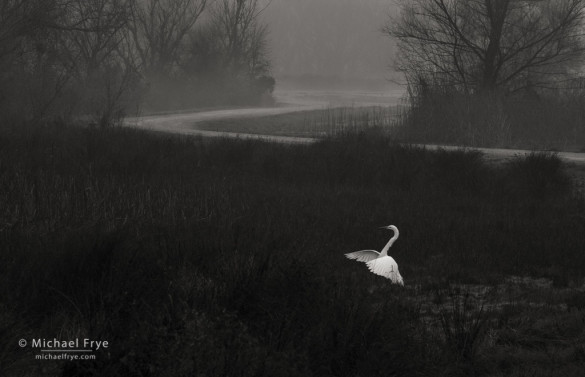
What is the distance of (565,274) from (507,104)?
1544cm

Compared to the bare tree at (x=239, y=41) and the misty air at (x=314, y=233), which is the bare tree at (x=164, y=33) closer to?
the bare tree at (x=239, y=41)

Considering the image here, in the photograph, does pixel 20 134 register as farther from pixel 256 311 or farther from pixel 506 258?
pixel 256 311

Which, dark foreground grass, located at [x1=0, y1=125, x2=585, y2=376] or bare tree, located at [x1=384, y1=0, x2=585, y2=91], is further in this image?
bare tree, located at [x1=384, y1=0, x2=585, y2=91]

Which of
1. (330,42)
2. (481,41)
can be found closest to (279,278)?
(481,41)

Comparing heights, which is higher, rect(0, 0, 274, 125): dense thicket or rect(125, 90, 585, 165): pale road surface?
rect(0, 0, 274, 125): dense thicket

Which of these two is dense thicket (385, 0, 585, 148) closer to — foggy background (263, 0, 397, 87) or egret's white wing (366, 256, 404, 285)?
egret's white wing (366, 256, 404, 285)

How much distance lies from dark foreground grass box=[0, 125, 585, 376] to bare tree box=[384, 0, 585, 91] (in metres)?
11.0

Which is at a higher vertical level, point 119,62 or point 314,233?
point 119,62

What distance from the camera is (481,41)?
2473 cm

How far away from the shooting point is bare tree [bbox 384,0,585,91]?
23.8m

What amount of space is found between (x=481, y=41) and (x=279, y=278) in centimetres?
1990

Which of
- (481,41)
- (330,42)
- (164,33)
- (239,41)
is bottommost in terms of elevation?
(481,41)

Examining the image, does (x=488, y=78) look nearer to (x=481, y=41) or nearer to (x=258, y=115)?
(x=481, y=41)

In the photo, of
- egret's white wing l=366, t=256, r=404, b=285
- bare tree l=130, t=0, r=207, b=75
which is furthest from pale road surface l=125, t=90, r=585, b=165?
egret's white wing l=366, t=256, r=404, b=285
